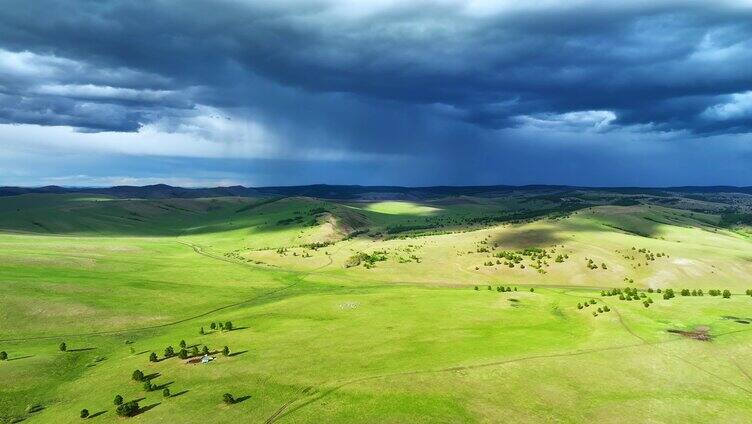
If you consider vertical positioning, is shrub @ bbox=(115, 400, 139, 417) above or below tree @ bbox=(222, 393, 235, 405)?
below

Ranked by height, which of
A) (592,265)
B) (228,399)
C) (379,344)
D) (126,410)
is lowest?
(592,265)

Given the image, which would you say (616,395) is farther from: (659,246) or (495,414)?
(659,246)

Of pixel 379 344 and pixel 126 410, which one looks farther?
pixel 379 344

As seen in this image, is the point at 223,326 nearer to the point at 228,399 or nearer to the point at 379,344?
the point at 379,344

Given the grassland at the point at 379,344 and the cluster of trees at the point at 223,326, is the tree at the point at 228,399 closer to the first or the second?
the grassland at the point at 379,344

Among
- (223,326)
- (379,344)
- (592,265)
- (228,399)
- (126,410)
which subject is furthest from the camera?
(592,265)

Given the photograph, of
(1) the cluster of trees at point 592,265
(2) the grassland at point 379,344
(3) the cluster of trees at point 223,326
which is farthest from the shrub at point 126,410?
(1) the cluster of trees at point 592,265

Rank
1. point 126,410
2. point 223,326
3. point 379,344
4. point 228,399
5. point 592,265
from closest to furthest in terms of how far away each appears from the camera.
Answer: point 126,410
point 228,399
point 379,344
point 223,326
point 592,265

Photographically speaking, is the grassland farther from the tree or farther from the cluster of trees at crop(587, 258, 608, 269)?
the cluster of trees at crop(587, 258, 608, 269)

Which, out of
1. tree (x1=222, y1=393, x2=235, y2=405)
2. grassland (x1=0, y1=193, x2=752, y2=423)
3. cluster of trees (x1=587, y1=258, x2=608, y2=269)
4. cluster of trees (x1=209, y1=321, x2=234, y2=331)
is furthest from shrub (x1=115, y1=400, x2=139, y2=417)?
cluster of trees (x1=587, y1=258, x2=608, y2=269)

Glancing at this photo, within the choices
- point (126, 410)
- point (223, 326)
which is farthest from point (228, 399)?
point (223, 326)

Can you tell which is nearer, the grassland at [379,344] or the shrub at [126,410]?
the grassland at [379,344]

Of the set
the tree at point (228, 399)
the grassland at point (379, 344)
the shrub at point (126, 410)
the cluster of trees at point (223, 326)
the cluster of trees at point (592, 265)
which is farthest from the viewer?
the cluster of trees at point (592, 265)
